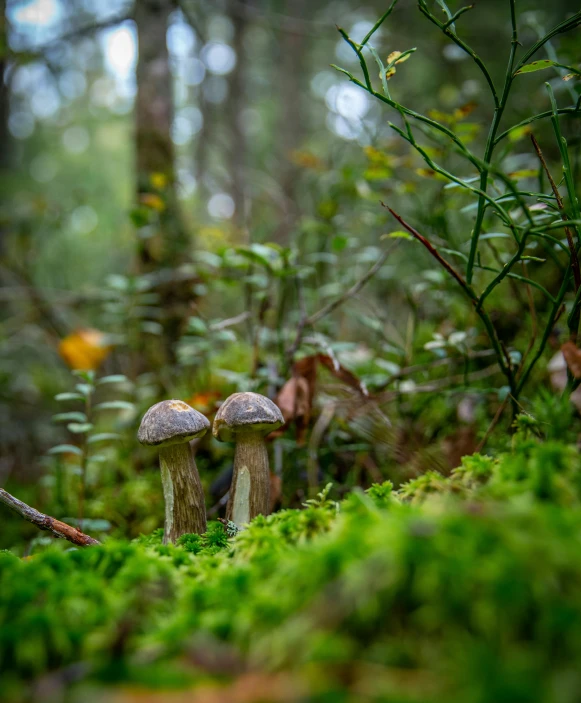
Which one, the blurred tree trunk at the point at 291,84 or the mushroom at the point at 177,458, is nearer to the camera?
the mushroom at the point at 177,458

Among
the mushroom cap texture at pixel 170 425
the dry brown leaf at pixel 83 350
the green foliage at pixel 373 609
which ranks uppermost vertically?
the dry brown leaf at pixel 83 350

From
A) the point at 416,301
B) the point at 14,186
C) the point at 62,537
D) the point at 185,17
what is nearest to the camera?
the point at 62,537

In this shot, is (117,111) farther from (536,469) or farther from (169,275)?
(536,469)

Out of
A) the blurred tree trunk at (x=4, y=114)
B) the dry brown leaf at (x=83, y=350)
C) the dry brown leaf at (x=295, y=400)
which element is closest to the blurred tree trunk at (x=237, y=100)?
the blurred tree trunk at (x=4, y=114)

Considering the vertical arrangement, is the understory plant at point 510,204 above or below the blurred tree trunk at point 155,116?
below

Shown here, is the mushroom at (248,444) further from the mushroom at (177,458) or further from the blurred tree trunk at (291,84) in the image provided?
the blurred tree trunk at (291,84)

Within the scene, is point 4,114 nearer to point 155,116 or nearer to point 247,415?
point 155,116

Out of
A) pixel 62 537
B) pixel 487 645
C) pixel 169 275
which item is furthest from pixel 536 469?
pixel 169 275

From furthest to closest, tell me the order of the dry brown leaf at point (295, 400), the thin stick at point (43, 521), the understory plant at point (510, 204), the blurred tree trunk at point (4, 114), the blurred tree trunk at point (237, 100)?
the blurred tree trunk at point (237, 100), the blurred tree trunk at point (4, 114), the dry brown leaf at point (295, 400), the thin stick at point (43, 521), the understory plant at point (510, 204)
